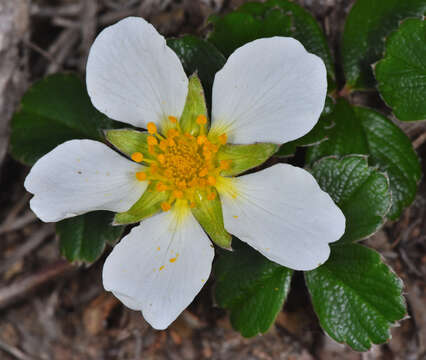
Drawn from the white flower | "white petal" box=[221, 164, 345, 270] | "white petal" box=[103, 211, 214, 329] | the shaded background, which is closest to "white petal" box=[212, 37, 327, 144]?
the white flower

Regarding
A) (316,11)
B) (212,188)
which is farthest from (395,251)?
(316,11)

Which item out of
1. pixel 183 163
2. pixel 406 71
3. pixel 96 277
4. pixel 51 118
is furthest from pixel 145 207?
pixel 406 71

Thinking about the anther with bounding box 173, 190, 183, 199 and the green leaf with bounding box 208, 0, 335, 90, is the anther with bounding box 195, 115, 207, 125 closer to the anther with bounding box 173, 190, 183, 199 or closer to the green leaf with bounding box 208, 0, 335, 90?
the anther with bounding box 173, 190, 183, 199

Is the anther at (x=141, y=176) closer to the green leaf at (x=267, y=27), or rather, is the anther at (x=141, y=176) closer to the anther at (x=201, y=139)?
the anther at (x=201, y=139)

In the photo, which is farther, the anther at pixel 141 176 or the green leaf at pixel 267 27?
the green leaf at pixel 267 27

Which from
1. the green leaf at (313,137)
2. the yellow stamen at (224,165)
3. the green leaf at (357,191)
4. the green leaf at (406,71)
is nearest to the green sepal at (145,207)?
the yellow stamen at (224,165)
